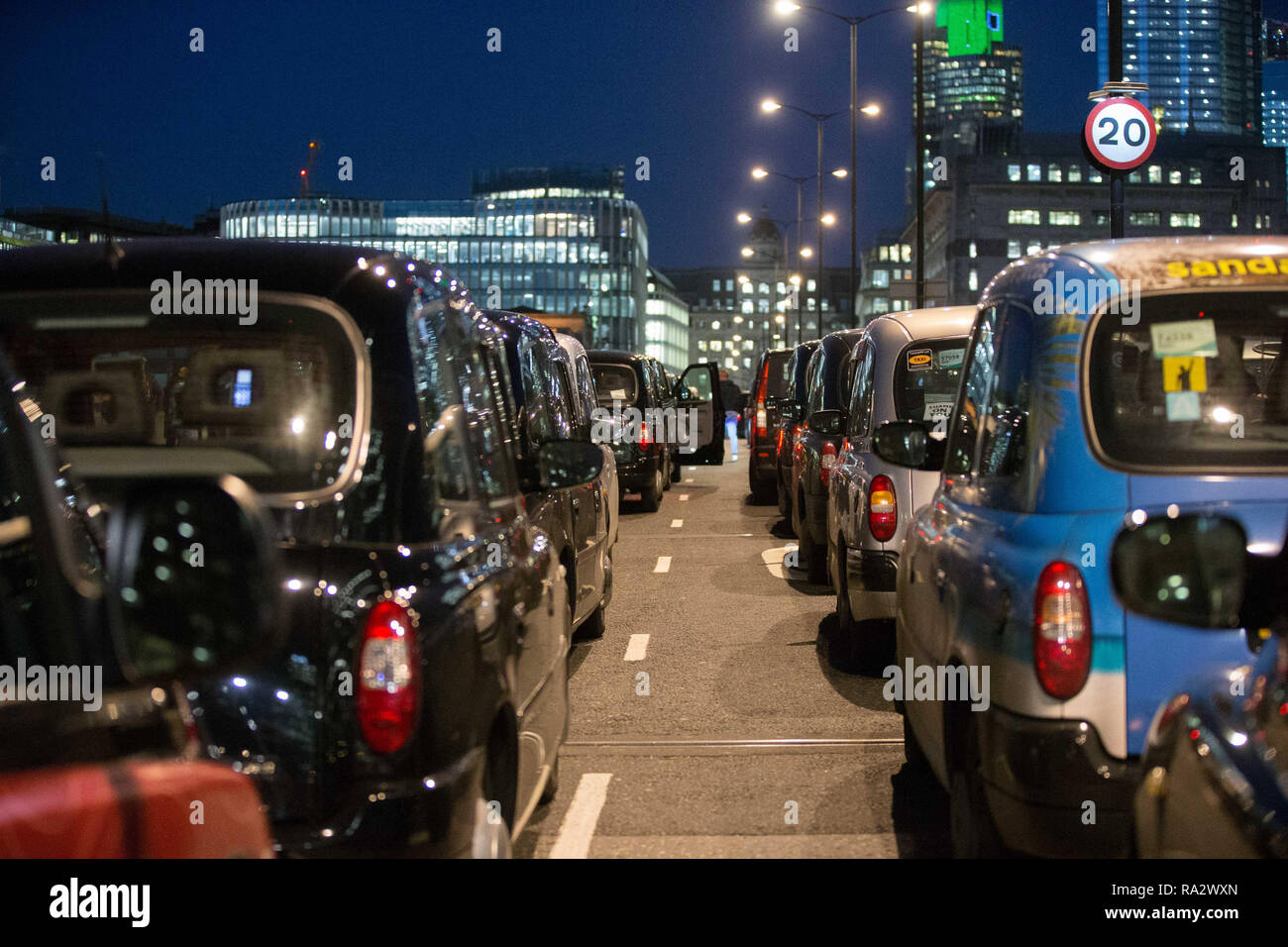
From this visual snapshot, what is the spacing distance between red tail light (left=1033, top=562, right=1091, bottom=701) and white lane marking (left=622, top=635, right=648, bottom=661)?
5535 mm

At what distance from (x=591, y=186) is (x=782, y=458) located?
4625 inches

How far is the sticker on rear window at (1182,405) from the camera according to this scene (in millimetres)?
3928

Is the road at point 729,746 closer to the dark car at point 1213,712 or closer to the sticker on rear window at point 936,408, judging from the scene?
the sticker on rear window at point 936,408

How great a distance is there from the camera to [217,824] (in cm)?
218

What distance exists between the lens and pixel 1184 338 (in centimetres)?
403

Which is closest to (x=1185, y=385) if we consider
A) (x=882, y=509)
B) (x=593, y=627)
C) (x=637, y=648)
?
(x=882, y=509)

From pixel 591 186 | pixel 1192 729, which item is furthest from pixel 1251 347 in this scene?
pixel 591 186

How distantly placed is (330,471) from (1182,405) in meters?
2.34

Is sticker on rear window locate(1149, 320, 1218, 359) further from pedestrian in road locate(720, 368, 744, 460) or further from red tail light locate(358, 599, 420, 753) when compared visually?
pedestrian in road locate(720, 368, 744, 460)

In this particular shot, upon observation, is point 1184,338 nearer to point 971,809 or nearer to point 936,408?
point 971,809

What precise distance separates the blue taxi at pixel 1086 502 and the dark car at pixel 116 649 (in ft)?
7.22

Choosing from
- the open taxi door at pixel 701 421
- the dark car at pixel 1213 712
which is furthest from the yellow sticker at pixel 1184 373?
the open taxi door at pixel 701 421

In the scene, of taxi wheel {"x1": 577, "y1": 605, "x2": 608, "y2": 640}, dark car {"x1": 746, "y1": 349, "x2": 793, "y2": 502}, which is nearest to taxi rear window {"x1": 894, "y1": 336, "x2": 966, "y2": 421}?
taxi wheel {"x1": 577, "y1": 605, "x2": 608, "y2": 640}
